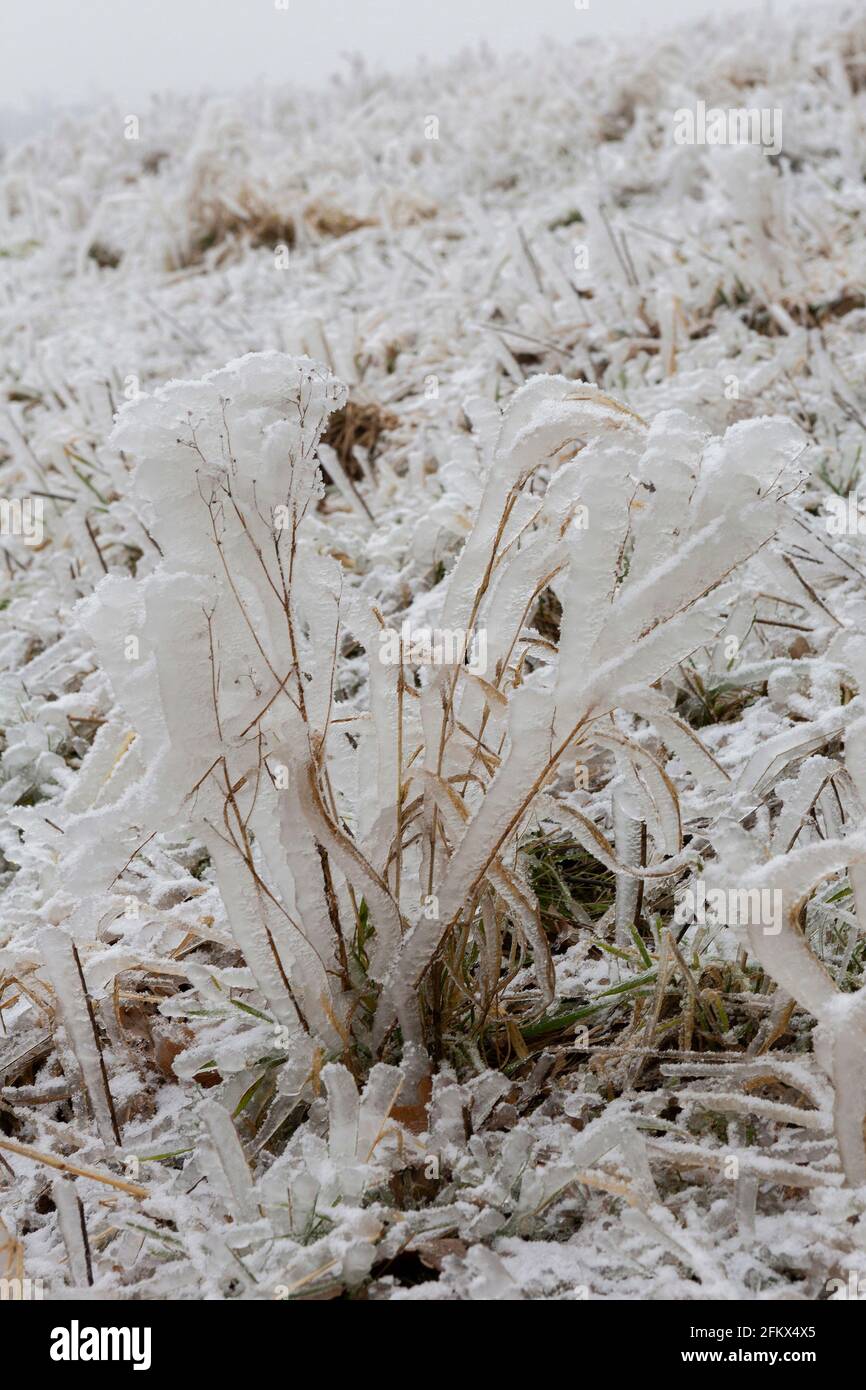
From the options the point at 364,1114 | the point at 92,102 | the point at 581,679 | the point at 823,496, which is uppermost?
the point at 92,102

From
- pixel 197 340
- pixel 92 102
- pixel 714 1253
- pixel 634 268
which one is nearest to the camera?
pixel 714 1253

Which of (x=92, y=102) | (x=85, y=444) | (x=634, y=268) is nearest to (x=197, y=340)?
(x=85, y=444)

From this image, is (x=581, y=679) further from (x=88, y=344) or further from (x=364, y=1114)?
(x=88, y=344)

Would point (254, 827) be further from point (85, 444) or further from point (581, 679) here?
point (85, 444)

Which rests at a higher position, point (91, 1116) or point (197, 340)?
point (197, 340)

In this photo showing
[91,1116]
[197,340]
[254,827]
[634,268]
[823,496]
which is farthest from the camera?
[197,340]

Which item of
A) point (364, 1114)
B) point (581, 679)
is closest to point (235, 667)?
point (581, 679)

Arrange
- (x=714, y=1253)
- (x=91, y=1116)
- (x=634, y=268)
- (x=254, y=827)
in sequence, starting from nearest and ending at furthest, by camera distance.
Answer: (x=714, y=1253) < (x=254, y=827) < (x=91, y=1116) < (x=634, y=268)

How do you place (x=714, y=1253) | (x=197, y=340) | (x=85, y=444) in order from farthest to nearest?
(x=197, y=340)
(x=85, y=444)
(x=714, y=1253)

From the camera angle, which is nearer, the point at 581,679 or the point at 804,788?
the point at 581,679
